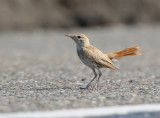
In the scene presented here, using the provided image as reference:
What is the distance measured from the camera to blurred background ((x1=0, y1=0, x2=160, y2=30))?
29.0 meters

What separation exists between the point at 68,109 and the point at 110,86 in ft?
7.83

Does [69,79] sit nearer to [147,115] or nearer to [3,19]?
[147,115]

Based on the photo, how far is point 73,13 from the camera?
31.5m

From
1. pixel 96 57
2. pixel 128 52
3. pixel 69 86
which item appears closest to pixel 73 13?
pixel 69 86

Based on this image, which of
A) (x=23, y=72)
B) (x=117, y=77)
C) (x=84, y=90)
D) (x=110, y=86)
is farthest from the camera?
(x=23, y=72)

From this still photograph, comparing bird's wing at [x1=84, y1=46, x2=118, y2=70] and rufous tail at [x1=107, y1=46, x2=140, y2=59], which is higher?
rufous tail at [x1=107, y1=46, x2=140, y2=59]

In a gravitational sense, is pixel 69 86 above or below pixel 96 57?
below

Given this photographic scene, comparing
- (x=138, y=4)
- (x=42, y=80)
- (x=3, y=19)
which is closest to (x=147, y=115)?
(x=42, y=80)

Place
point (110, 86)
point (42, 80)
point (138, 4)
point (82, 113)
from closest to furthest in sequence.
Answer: point (82, 113) < point (110, 86) < point (42, 80) < point (138, 4)

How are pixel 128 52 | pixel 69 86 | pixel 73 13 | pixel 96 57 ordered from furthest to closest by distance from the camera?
pixel 73 13 < pixel 69 86 < pixel 128 52 < pixel 96 57

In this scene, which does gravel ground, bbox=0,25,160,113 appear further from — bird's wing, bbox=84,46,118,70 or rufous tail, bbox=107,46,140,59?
rufous tail, bbox=107,46,140,59

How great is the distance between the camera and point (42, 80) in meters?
8.21

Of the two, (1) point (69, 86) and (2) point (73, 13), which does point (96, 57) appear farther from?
(2) point (73, 13)

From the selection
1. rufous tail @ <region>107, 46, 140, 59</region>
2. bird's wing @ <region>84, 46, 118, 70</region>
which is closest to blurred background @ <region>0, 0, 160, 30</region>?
rufous tail @ <region>107, 46, 140, 59</region>
